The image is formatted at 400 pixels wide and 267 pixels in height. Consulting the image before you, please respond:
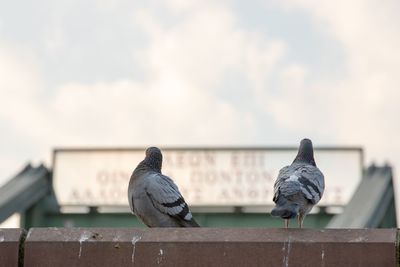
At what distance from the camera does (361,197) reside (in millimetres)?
Result: 31438

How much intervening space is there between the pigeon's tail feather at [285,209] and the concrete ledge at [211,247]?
0.99 ft

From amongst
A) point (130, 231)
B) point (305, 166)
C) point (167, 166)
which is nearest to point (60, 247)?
point (130, 231)

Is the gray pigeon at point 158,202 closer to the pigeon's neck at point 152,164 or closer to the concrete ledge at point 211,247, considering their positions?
the pigeon's neck at point 152,164

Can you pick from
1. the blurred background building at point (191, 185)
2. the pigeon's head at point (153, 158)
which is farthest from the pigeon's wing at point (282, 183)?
the blurred background building at point (191, 185)

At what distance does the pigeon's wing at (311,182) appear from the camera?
1130 cm

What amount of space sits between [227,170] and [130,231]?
2379 centimetres

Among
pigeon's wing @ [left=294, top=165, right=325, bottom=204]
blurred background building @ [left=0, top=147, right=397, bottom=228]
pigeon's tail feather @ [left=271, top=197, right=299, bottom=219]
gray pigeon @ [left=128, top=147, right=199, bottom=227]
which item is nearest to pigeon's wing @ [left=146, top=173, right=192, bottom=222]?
gray pigeon @ [left=128, top=147, right=199, bottom=227]

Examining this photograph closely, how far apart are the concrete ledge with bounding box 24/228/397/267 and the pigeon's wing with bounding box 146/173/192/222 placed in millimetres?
2169

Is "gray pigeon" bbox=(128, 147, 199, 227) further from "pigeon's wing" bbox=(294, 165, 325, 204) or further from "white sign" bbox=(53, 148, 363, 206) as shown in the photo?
"white sign" bbox=(53, 148, 363, 206)

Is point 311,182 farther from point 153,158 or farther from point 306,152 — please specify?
point 153,158

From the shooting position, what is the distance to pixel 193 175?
34281 millimetres

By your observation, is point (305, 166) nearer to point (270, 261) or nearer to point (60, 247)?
point (270, 261)

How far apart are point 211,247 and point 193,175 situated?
23.9 meters

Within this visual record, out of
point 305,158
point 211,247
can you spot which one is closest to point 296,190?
point 211,247
